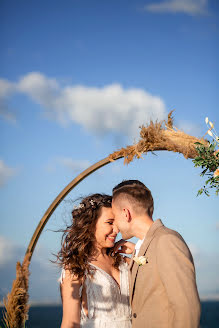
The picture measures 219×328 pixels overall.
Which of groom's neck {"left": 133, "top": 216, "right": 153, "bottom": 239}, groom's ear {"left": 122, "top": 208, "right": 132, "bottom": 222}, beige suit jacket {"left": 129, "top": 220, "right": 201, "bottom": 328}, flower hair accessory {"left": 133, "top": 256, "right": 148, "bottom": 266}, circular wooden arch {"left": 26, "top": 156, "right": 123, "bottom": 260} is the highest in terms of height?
circular wooden arch {"left": 26, "top": 156, "right": 123, "bottom": 260}

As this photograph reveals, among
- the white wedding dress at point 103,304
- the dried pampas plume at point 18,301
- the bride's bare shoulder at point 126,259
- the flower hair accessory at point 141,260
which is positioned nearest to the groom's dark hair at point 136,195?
the flower hair accessory at point 141,260

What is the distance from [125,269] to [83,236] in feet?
2.62

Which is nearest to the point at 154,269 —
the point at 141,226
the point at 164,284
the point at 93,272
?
the point at 164,284

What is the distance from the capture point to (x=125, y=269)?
516 cm

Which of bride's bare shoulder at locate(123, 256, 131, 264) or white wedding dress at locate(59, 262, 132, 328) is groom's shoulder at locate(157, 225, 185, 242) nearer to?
white wedding dress at locate(59, 262, 132, 328)

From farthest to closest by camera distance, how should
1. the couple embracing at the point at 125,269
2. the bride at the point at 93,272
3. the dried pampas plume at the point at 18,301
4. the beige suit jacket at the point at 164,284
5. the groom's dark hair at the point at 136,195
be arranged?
the dried pampas plume at the point at 18,301
the bride at the point at 93,272
the groom's dark hair at the point at 136,195
the couple embracing at the point at 125,269
the beige suit jacket at the point at 164,284

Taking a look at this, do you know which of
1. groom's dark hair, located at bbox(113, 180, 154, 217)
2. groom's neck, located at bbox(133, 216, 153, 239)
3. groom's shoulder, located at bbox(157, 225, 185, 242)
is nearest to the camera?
groom's shoulder, located at bbox(157, 225, 185, 242)

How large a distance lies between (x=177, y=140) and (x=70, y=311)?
241 centimetres

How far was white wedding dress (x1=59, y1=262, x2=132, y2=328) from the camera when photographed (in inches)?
181

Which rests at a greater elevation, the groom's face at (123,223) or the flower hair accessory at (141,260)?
the groom's face at (123,223)

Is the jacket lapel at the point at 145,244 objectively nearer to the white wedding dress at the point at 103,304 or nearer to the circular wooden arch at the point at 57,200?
the white wedding dress at the point at 103,304

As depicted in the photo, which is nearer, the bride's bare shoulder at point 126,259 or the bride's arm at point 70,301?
the bride's arm at point 70,301

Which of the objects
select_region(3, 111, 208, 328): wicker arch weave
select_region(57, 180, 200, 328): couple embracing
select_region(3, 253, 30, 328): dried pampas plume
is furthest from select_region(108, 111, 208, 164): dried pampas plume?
select_region(3, 253, 30, 328): dried pampas plume

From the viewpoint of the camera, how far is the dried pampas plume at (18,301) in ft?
16.8
